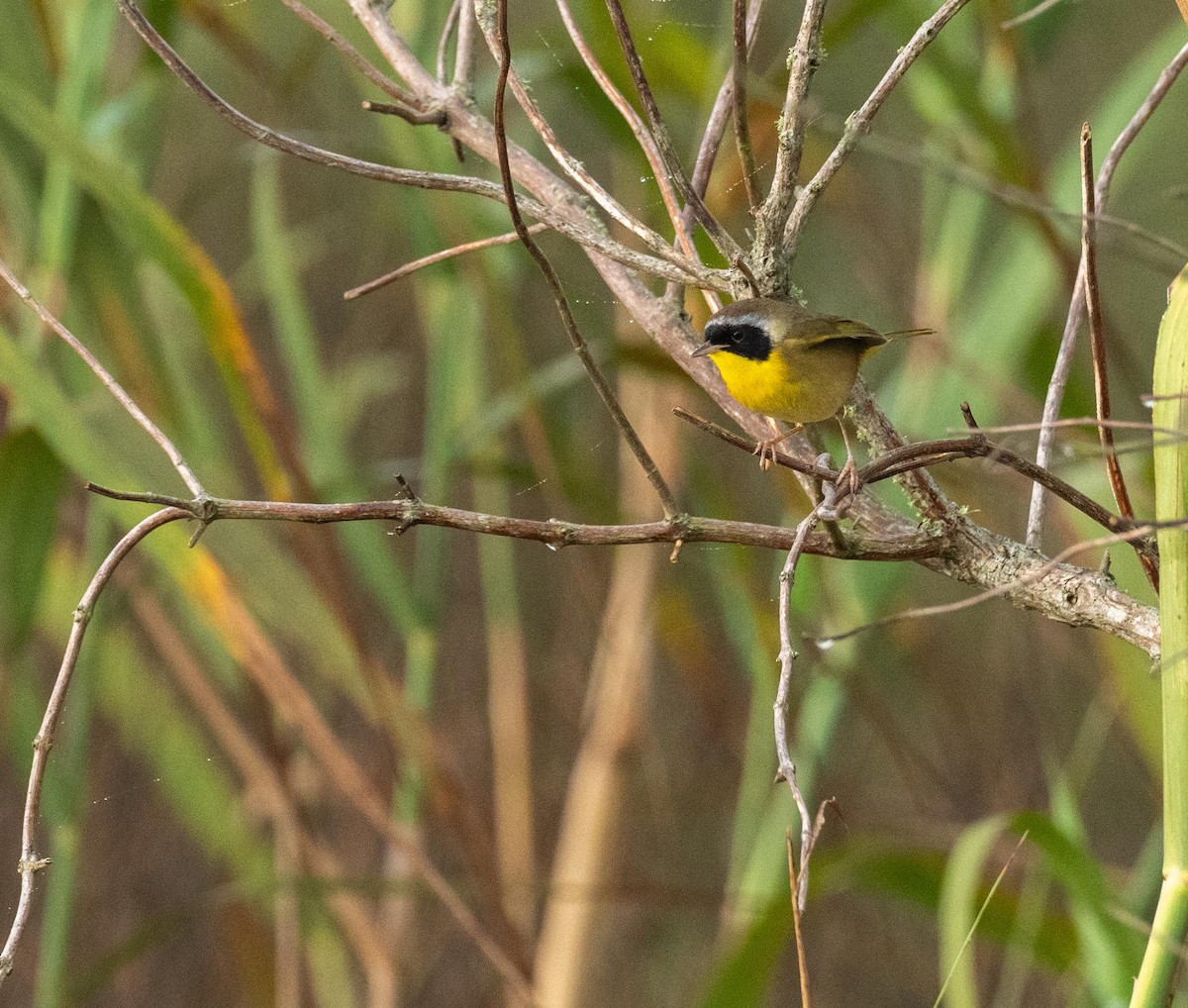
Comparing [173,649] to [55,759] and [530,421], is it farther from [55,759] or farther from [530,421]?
[530,421]

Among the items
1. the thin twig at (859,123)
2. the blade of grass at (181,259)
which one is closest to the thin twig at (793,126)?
the thin twig at (859,123)

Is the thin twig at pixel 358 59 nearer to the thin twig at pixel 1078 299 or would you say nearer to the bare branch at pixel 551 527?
the bare branch at pixel 551 527

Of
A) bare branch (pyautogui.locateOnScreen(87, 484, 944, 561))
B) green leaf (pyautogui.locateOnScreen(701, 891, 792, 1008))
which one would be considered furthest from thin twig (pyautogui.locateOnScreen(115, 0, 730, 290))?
green leaf (pyautogui.locateOnScreen(701, 891, 792, 1008))

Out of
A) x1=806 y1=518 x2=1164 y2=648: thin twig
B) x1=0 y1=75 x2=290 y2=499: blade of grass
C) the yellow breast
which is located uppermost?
x1=0 y1=75 x2=290 y2=499: blade of grass

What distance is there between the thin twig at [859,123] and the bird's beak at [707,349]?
11 cm

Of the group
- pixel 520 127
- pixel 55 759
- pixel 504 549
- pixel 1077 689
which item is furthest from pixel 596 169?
pixel 55 759

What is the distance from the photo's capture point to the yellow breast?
26.3 inches

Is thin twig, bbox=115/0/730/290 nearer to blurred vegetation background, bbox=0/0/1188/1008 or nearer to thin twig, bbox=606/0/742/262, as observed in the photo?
thin twig, bbox=606/0/742/262

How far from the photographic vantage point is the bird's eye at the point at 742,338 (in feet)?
2.31

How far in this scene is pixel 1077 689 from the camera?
7.95ft

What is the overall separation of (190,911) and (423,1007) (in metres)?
1.11

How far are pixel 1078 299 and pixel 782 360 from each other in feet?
0.55

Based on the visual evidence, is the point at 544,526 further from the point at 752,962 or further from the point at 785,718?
the point at 752,962

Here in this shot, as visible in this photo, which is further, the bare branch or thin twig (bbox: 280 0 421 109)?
thin twig (bbox: 280 0 421 109)
